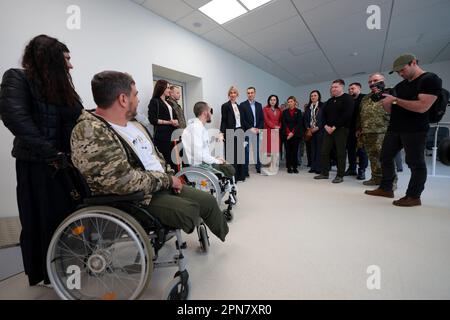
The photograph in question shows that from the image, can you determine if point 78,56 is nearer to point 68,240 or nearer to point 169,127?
point 169,127

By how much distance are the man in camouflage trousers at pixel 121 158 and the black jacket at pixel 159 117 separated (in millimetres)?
1399

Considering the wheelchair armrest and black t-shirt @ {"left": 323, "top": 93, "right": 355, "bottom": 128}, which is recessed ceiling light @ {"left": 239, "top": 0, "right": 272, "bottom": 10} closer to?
black t-shirt @ {"left": 323, "top": 93, "right": 355, "bottom": 128}

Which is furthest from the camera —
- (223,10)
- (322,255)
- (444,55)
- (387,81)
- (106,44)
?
(387,81)

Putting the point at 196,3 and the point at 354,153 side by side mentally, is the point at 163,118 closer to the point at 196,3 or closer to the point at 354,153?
the point at 196,3

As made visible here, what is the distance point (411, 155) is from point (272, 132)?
2.29 m

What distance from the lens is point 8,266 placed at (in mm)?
1210

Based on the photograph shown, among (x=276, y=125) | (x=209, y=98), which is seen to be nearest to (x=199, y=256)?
(x=209, y=98)

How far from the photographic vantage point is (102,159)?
829 mm

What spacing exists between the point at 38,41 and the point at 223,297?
1.51 m

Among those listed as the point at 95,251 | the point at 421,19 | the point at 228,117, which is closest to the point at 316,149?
the point at 228,117

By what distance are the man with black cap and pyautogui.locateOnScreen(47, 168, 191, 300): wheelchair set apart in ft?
7.17

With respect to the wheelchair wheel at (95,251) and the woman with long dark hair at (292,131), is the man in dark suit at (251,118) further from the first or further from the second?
the wheelchair wheel at (95,251)

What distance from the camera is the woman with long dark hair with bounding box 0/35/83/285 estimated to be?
0.90m

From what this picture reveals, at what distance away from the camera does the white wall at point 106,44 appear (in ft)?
5.23
